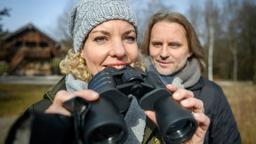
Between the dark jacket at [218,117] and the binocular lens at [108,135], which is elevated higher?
the binocular lens at [108,135]

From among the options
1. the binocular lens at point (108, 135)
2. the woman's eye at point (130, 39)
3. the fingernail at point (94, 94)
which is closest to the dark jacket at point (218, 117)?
the woman's eye at point (130, 39)

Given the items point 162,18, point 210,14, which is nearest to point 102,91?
point 162,18

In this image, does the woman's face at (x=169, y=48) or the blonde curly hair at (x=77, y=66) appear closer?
the blonde curly hair at (x=77, y=66)

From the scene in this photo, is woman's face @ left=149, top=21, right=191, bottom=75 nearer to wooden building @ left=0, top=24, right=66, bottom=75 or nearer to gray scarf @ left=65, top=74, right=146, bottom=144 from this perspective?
gray scarf @ left=65, top=74, right=146, bottom=144

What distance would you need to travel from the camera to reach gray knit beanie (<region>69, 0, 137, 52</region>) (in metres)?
2.31

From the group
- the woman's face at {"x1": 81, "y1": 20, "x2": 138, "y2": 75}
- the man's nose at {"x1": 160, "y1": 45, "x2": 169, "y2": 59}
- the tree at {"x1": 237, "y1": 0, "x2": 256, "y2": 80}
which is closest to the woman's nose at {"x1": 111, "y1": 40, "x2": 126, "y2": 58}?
the woman's face at {"x1": 81, "y1": 20, "x2": 138, "y2": 75}

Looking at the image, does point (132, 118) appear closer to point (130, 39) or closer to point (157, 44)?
point (130, 39)

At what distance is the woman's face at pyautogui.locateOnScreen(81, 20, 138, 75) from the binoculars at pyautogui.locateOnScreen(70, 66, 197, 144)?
154 mm

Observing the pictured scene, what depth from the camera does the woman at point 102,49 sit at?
7.30ft

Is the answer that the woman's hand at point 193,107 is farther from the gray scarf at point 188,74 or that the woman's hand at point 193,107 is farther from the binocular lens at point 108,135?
the gray scarf at point 188,74

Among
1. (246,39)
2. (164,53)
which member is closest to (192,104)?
(164,53)

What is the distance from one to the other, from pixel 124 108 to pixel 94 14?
0.68 meters

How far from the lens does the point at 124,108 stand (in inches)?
73.4

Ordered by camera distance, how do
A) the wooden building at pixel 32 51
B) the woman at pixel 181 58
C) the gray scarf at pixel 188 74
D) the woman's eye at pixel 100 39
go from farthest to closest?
the wooden building at pixel 32 51, the gray scarf at pixel 188 74, the woman at pixel 181 58, the woman's eye at pixel 100 39
